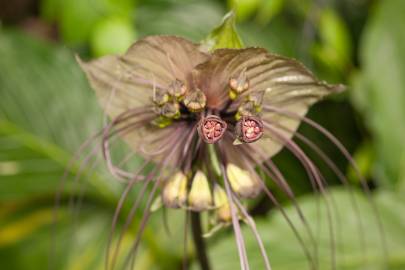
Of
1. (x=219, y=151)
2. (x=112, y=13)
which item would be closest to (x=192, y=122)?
(x=219, y=151)

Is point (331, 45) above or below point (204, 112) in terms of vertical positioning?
above

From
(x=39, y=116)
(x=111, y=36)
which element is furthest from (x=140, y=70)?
(x=39, y=116)

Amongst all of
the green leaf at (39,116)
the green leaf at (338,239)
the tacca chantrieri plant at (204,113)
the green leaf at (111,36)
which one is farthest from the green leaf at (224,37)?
the green leaf at (39,116)

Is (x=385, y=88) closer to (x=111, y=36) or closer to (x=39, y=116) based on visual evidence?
(x=111, y=36)

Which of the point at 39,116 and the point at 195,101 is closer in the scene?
the point at 195,101

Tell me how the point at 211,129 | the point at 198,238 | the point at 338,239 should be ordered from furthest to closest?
the point at 338,239 → the point at 198,238 → the point at 211,129

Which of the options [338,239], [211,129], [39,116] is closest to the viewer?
[211,129]
